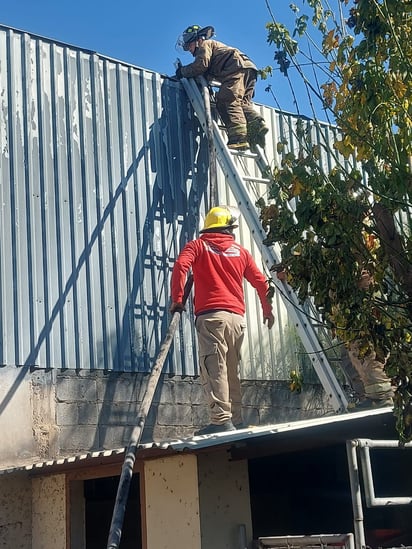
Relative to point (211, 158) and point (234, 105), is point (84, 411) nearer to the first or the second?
point (211, 158)

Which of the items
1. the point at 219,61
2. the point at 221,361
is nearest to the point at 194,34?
the point at 219,61

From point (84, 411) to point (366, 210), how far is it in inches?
168

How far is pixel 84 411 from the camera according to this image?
9.84 metres

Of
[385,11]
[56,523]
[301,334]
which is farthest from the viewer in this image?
[301,334]

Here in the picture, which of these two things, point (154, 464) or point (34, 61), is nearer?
point (154, 464)

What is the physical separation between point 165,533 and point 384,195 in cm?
351

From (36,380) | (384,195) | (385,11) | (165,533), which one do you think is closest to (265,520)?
(165,533)

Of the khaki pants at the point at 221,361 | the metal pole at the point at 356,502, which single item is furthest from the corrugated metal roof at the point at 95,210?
the metal pole at the point at 356,502

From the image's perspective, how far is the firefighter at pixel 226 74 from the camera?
11.7 metres

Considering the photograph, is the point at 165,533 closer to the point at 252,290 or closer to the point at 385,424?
the point at 385,424

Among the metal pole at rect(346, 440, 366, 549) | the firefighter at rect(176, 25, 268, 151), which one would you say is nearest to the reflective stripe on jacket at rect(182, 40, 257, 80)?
the firefighter at rect(176, 25, 268, 151)

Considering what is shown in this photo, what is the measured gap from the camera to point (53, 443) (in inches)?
377

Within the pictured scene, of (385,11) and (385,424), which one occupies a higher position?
(385,11)

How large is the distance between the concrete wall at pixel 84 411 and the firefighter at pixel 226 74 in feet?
10.3
